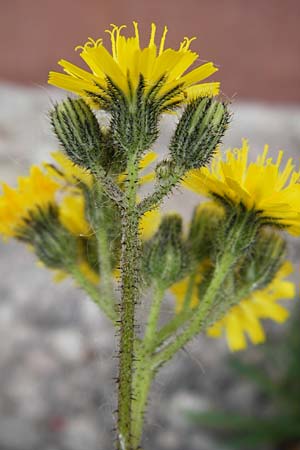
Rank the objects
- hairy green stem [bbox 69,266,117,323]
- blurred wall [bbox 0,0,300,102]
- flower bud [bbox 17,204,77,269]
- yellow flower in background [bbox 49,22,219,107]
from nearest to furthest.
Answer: yellow flower in background [bbox 49,22,219,107]
hairy green stem [bbox 69,266,117,323]
flower bud [bbox 17,204,77,269]
blurred wall [bbox 0,0,300,102]

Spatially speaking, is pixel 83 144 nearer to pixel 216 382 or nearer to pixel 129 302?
pixel 129 302

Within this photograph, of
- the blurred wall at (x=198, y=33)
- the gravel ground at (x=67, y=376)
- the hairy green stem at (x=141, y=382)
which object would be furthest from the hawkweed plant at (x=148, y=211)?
the blurred wall at (x=198, y=33)

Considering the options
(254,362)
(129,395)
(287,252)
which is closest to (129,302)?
(129,395)

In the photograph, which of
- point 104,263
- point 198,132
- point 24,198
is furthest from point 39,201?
point 198,132

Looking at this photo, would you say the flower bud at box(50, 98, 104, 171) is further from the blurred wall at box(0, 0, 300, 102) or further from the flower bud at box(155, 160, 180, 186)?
the blurred wall at box(0, 0, 300, 102)

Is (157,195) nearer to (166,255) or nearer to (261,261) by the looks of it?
(166,255)

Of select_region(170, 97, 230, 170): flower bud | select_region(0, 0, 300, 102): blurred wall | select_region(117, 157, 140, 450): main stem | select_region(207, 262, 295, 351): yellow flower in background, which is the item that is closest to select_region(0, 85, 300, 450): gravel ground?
select_region(0, 0, 300, 102): blurred wall
